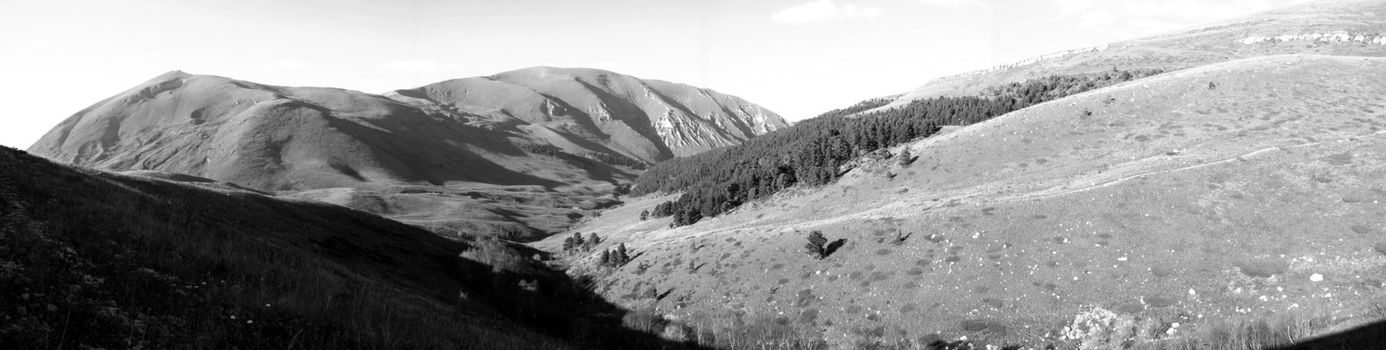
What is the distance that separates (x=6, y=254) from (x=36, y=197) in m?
9.68

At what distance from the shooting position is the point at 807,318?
36.0 metres

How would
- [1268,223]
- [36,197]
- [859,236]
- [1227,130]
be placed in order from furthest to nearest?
[1227,130], [859,236], [1268,223], [36,197]

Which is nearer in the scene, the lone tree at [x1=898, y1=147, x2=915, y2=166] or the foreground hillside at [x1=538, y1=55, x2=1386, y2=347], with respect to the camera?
the foreground hillside at [x1=538, y1=55, x2=1386, y2=347]

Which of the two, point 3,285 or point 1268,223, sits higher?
point 3,285

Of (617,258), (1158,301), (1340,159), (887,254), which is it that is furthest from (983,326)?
(617,258)

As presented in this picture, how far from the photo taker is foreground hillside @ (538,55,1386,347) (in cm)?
2723

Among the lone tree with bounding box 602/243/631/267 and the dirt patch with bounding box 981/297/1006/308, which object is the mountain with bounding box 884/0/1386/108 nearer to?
the dirt patch with bounding box 981/297/1006/308

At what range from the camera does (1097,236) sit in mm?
35219

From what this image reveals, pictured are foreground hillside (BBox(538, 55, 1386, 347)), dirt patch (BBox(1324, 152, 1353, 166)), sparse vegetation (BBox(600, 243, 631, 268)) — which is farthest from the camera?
sparse vegetation (BBox(600, 243, 631, 268))

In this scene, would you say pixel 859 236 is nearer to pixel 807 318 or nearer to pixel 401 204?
pixel 807 318

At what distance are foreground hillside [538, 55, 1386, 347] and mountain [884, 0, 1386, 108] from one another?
6544cm

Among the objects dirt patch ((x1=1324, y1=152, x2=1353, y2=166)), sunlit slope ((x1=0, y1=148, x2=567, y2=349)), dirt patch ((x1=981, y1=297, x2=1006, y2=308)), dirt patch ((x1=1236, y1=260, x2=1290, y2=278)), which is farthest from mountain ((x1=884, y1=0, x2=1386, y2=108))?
sunlit slope ((x1=0, y1=148, x2=567, y2=349))

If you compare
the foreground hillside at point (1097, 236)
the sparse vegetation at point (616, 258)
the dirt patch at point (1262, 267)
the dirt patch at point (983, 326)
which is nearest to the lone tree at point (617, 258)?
the sparse vegetation at point (616, 258)

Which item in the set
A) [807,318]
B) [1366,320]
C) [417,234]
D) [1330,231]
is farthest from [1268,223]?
[417,234]
